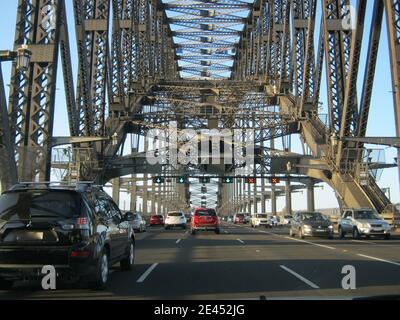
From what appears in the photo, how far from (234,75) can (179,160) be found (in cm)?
5663

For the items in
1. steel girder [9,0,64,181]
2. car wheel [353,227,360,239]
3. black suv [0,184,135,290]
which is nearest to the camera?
black suv [0,184,135,290]

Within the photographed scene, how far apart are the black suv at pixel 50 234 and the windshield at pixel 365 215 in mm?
23274

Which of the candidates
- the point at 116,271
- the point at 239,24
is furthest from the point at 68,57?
the point at 239,24

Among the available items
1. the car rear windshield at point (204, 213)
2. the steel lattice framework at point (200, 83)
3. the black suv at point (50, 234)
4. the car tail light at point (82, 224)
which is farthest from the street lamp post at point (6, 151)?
the car rear windshield at point (204, 213)

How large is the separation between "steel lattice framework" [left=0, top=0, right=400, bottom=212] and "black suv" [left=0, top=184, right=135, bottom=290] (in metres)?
10.3

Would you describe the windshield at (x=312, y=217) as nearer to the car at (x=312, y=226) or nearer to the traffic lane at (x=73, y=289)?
the car at (x=312, y=226)

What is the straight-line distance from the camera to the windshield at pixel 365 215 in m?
31.0

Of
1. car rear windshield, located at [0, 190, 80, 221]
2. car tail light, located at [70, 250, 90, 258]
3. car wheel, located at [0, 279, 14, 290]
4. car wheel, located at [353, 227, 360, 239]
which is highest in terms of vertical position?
car rear windshield, located at [0, 190, 80, 221]

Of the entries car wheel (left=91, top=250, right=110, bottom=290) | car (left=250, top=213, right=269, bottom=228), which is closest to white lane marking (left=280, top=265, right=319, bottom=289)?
car wheel (left=91, top=250, right=110, bottom=290)

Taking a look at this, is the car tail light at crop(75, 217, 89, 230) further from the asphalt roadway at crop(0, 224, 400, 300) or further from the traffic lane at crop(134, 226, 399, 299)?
the traffic lane at crop(134, 226, 399, 299)

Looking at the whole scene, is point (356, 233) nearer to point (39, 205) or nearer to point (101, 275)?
point (101, 275)

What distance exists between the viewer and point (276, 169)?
60.0 m

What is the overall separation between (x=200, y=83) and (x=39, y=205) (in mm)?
68247

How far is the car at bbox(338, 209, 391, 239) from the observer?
3011 cm
